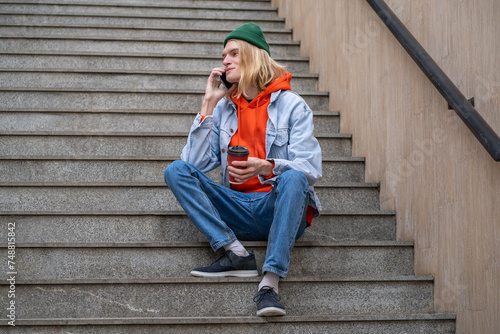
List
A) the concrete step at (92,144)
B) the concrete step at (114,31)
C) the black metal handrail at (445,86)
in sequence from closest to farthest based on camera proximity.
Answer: the black metal handrail at (445,86) → the concrete step at (92,144) → the concrete step at (114,31)

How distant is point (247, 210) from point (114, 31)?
250 cm

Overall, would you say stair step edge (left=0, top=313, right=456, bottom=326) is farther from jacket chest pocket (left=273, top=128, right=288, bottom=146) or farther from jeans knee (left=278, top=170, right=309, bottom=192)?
jacket chest pocket (left=273, top=128, right=288, bottom=146)

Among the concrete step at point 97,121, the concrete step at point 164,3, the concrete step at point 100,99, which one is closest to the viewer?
the concrete step at point 97,121

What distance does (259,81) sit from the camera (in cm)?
268

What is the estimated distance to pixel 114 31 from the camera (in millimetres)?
4480

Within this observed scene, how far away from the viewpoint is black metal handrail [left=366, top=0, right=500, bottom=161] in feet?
6.49

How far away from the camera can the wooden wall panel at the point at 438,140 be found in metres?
2.11

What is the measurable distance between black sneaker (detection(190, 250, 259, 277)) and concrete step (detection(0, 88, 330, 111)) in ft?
4.95

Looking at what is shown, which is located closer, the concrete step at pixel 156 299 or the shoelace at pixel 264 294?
the shoelace at pixel 264 294

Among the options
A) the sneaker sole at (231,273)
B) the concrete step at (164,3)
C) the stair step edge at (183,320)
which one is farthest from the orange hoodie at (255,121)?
the concrete step at (164,3)

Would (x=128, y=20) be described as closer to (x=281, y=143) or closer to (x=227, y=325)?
(x=281, y=143)

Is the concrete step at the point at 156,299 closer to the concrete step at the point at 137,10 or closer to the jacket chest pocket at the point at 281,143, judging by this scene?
the jacket chest pocket at the point at 281,143

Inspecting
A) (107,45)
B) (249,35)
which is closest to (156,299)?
(249,35)

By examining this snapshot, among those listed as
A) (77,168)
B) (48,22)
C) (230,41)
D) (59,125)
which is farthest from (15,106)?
(230,41)
